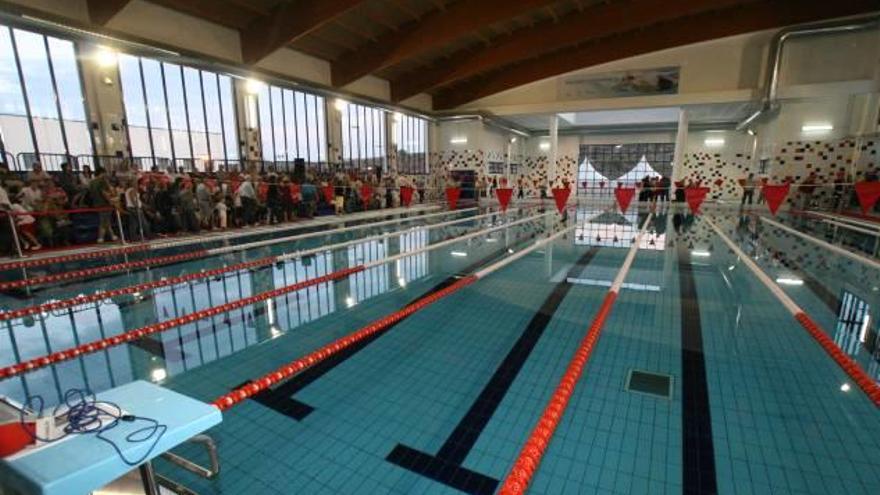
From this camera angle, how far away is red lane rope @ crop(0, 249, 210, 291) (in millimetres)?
4371

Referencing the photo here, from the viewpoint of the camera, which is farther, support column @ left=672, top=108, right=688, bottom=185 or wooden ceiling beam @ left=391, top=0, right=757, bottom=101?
support column @ left=672, top=108, right=688, bottom=185

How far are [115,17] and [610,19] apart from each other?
10042 mm

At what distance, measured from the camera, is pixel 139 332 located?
3.12m

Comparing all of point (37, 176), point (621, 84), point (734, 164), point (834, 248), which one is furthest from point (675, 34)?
point (37, 176)

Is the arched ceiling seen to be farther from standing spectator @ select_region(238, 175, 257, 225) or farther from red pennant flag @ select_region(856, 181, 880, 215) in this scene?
red pennant flag @ select_region(856, 181, 880, 215)

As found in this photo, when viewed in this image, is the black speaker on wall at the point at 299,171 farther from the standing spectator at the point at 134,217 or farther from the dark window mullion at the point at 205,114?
the standing spectator at the point at 134,217

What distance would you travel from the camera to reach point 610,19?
32.9 ft

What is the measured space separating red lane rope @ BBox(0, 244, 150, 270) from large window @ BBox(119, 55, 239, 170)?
448cm

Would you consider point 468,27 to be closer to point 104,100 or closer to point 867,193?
point 104,100

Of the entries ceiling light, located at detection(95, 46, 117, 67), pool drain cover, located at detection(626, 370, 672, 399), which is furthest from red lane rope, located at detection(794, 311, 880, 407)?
ceiling light, located at detection(95, 46, 117, 67)

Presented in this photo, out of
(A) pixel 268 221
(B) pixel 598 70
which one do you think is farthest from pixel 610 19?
(A) pixel 268 221

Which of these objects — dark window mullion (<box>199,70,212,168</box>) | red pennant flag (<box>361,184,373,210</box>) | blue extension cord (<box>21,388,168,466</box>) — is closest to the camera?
blue extension cord (<box>21,388,168,466</box>)

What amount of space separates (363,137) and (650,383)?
14725mm

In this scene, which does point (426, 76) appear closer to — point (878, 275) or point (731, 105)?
point (731, 105)
